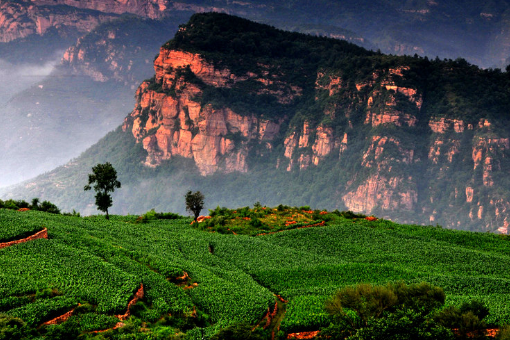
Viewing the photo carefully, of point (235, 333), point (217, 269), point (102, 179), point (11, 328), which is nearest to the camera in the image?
point (11, 328)

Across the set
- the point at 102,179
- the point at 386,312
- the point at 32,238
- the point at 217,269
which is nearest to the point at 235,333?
the point at 386,312

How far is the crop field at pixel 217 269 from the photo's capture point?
4128 cm

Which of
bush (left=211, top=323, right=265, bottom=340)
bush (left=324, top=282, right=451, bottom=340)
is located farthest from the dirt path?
bush (left=324, top=282, right=451, bottom=340)

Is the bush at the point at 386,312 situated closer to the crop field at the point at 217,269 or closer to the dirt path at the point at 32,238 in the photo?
the crop field at the point at 217,269

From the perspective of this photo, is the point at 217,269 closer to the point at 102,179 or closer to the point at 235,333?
the point at 235,333

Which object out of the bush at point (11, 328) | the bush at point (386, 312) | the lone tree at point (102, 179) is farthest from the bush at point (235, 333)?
the lone tree at point (102, 179)

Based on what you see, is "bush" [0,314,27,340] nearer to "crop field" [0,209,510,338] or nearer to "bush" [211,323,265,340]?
"crop field" [0,209,510,338]

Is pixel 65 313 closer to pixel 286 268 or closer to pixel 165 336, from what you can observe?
pixel 165 336

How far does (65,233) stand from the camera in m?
56.2

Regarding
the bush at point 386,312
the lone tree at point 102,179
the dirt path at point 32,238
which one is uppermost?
the lone tree at point 102,179

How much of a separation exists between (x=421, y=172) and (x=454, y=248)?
12587 cm

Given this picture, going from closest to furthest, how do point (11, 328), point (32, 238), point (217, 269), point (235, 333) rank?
point (11, 328)
point (235, 333)
point (32, 238)
point (217, 269)

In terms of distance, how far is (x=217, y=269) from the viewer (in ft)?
174

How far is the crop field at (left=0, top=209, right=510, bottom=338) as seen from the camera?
4128 cm
